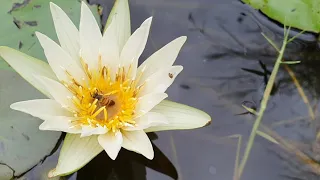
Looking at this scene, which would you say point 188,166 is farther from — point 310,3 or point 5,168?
point 310,3

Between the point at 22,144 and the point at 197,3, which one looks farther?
the point at 197,3

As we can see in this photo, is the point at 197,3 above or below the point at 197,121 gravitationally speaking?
above

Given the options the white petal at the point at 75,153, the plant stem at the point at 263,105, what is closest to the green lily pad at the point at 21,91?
the white petal at the point at 75,153

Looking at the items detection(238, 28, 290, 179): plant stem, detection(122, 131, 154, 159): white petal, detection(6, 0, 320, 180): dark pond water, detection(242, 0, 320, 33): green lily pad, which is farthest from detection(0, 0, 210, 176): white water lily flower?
detection(242, 0, 320, 33): green lily pad

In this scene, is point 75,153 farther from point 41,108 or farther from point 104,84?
point 104,84

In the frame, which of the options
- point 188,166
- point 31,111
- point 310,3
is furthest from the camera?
point 310,3

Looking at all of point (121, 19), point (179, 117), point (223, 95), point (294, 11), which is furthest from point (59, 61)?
point (294, 11)

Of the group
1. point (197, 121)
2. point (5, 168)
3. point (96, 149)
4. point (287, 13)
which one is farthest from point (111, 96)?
point (287, 13)

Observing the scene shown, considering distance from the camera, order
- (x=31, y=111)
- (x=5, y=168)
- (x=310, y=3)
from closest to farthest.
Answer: (x=31, y=111), (x=5, y=168), (x=310, y=3)
